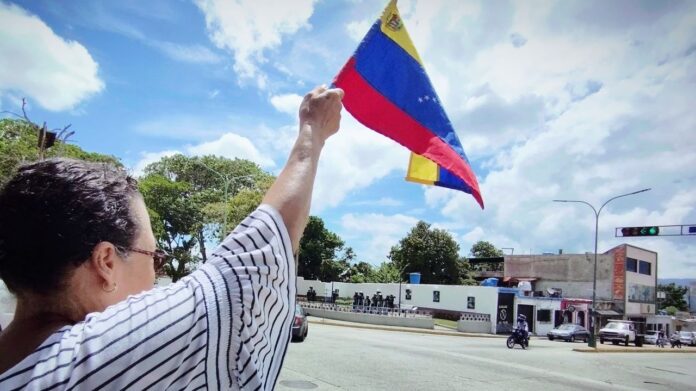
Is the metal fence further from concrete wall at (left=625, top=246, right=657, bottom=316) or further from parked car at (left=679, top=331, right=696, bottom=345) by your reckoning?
parked car at (left=679, top=331, right=696, bottom=345)

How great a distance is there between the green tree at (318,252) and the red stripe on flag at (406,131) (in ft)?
166

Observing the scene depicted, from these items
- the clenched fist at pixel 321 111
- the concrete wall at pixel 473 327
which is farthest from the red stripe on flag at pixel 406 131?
the concrete wall at pixel 473 327

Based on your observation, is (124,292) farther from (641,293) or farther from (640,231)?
(641,293)

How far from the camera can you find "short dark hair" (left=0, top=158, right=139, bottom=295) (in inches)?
46.6

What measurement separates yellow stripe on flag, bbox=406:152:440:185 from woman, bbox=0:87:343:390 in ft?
8.32

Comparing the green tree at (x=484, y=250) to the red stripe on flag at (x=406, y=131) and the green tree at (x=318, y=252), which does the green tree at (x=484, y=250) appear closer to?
the green tree at (x=318, y=252)

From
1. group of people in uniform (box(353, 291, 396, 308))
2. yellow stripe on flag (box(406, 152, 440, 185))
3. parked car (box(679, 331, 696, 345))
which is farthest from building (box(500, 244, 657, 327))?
yellow stripe on flag (box(406, 152, 440, 185))

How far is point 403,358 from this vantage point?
1388cm

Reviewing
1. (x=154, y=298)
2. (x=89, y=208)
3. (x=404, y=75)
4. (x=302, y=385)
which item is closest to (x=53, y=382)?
(x=154, y=298)

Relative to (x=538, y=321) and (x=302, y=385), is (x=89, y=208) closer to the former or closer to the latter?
(x=302, y=385)

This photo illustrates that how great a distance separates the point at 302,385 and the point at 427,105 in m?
6.67

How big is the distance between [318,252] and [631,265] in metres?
30.7

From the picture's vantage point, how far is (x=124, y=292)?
4.31 ft

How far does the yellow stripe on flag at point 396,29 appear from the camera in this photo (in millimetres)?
3477
